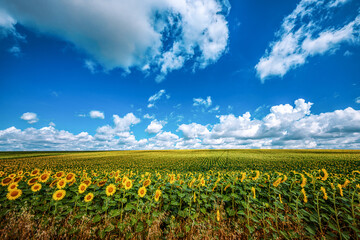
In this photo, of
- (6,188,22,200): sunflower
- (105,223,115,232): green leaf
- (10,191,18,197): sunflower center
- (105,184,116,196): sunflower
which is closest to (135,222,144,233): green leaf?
(105,223,115,232): green leaf

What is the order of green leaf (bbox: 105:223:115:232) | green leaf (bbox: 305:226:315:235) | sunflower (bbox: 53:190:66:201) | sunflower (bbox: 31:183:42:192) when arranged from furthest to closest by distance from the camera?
sunflower (bbox: 31:183:42:192), sunflower (bbox: 53:190:66:201), green leaf (bbox: 105:223:115:232), green leaf (bbox: 305:226:315:235)

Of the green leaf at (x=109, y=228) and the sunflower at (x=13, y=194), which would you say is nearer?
the green leaf at (x=109, y=228)

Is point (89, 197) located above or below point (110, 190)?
below

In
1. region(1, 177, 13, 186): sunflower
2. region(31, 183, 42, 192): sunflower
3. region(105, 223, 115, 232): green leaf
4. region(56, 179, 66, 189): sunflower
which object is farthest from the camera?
region(1, 177, 13, 186): sunflower

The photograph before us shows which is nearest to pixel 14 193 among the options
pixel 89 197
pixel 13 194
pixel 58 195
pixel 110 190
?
pixel 13 194

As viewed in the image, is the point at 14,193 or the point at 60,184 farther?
the point at 60,184

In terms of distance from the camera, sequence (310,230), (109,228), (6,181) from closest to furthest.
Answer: (310,230), (109,228), (6,181)

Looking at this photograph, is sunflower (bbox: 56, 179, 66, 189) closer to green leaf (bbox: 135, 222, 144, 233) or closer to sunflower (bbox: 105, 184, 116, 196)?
sunflower (bbox: 105, 184, 116, 196)

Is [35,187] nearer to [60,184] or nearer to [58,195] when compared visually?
[60,184]

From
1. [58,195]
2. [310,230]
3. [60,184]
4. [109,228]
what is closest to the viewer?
[310,230]

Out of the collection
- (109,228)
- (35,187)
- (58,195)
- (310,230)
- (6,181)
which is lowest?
(310,230)

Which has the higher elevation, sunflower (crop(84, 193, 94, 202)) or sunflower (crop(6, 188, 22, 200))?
sunflower (crop(6, 188, 22, 200))

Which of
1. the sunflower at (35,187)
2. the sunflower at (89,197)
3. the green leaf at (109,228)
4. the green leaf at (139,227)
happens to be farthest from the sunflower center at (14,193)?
the green leaf at (139,227)

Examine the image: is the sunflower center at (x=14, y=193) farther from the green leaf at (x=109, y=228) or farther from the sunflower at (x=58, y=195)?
the green leaf at (x=109, y=228)
